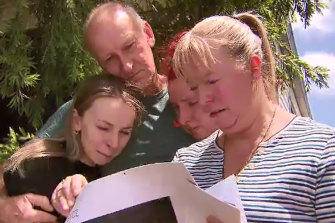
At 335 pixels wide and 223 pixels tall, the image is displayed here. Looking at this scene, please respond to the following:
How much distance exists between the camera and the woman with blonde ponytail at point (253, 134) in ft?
3.87

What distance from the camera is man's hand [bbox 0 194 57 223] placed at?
5.61 ft

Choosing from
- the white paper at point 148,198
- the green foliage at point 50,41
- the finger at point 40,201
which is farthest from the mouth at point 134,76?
the white paper at point 148,198

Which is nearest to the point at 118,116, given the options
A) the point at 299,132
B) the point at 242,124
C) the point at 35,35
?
the point at 242,124

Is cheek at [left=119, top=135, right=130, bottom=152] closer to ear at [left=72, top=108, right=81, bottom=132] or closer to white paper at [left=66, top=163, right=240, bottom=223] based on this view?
ear at [left=72, top=108, right=81, bottom=132]

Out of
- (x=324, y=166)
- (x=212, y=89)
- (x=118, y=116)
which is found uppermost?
(x=212, y=89)

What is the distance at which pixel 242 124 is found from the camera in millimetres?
1338

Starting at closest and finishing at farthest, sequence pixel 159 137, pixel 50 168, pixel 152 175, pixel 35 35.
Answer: pixel 152 175, pixel 50 168, pixel 159 137, pixel 35 35

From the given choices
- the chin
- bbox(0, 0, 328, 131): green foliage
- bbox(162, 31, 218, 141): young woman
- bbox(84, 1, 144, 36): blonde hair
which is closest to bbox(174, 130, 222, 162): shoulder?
the chin

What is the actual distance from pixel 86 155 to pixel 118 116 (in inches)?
7.1

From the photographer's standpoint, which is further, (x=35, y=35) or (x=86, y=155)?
(x=35, y=35)

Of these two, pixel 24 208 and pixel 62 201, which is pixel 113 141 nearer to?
pixel 24 208

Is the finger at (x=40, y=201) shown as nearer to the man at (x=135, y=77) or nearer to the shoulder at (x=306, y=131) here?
the man at (x=135, y=77)

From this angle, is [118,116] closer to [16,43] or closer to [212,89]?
[212,89]

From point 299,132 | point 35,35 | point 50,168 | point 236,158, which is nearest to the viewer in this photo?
point 299,132
